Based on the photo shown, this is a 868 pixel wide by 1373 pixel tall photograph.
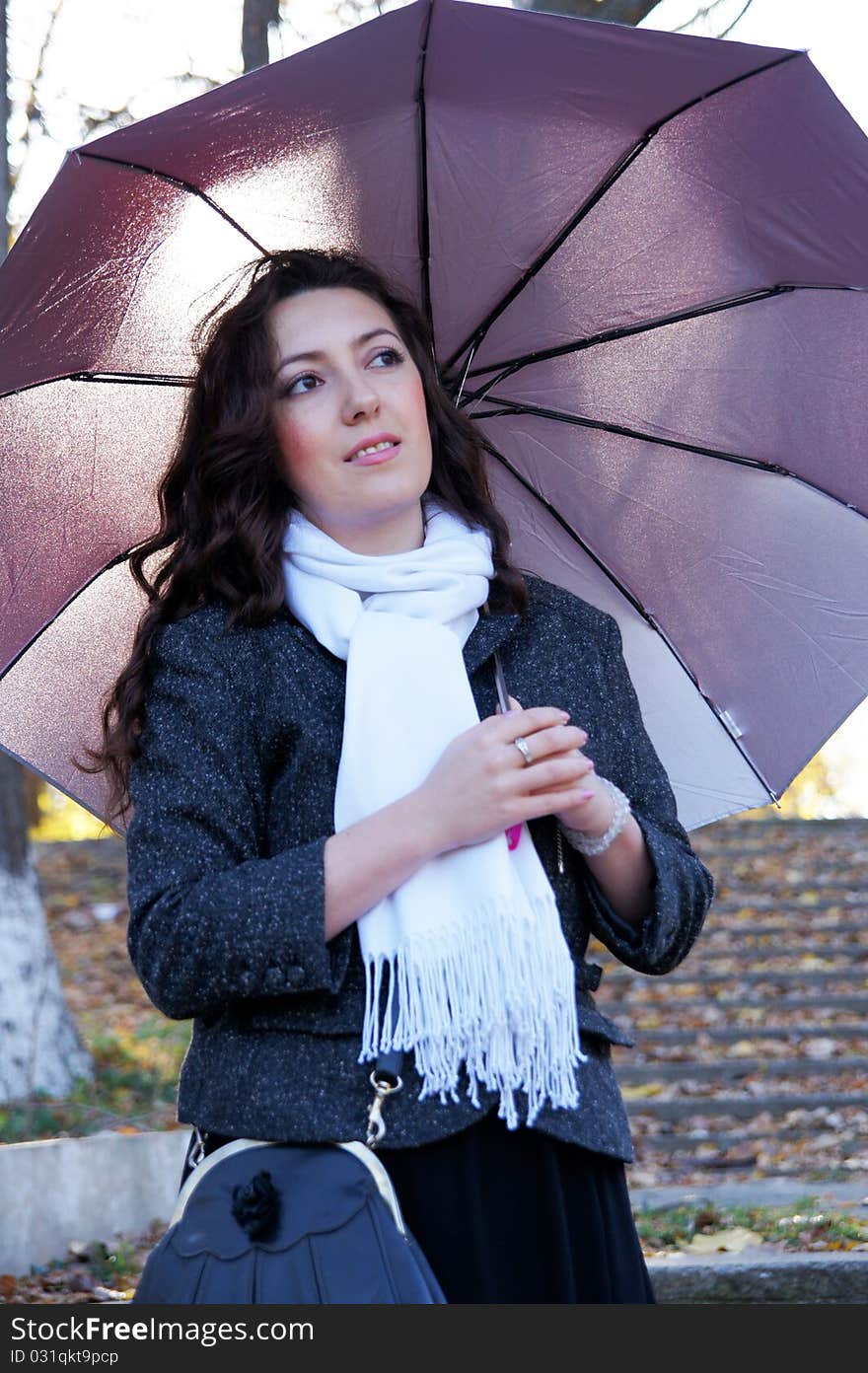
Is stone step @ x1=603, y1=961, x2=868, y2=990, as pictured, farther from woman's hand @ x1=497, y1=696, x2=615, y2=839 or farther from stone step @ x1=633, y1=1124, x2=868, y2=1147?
woman's hand @ x1=497, y1=696, x2=615, y2=839

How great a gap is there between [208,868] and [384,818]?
26 cm

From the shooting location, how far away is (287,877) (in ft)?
6.83

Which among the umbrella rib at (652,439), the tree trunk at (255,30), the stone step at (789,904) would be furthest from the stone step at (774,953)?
the umbrella rib at (652,439)

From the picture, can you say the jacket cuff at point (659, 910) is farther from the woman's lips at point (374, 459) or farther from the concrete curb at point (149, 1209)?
the concrete curb at point (149, 1209)

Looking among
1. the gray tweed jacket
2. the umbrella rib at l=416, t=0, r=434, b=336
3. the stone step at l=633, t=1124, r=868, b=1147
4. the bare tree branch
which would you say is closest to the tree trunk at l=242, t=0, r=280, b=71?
the bare tree branch

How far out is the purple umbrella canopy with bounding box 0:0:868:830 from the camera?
2.52 meters

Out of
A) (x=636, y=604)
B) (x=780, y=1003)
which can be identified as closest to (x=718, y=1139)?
(x=780, y=1003)

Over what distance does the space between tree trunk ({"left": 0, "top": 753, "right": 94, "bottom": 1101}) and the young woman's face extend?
4.80m

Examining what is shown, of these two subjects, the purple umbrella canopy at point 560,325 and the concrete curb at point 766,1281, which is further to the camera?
the concrete curb at point 766,1281

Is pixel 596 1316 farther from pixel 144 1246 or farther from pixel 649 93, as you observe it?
pixel 144 1246

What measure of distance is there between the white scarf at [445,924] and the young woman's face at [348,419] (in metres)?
0.23

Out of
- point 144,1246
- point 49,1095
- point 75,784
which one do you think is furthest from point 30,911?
point 75,784

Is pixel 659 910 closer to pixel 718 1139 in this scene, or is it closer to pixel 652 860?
pixel 652 860

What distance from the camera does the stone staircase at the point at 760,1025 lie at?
7.45 metres
